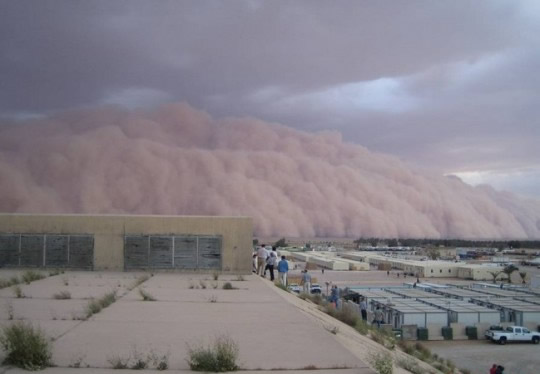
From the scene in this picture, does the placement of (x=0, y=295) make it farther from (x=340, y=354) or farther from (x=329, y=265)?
(x=329, y=265)

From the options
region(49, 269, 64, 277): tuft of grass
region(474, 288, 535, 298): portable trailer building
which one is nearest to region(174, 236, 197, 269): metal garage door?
region(49, 269, 64, 277): tuft of grass

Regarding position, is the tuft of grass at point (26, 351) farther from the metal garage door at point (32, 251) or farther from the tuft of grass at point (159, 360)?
the metal garage door at point (32, 251)

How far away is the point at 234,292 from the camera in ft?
28.5

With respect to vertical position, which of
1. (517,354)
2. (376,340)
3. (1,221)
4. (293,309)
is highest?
(1,221)

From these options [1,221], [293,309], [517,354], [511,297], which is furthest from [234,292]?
[511,297]

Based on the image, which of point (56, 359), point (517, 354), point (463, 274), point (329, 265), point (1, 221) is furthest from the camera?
point (329, 265)

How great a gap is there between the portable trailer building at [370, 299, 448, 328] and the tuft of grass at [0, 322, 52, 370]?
14.9m

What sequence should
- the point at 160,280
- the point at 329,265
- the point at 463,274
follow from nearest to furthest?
the point at 160,280 < the point at 463,274 < the point at 329,265

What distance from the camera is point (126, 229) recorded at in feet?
41.1

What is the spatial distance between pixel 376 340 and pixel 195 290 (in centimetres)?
302

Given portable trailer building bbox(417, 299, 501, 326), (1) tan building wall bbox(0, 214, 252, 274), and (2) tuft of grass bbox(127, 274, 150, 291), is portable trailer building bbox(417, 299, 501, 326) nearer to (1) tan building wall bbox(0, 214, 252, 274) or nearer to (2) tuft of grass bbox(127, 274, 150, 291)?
(1) tan building wall bbox(0, 214, 252, 274)

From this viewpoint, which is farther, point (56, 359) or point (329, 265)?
point (329, 265)

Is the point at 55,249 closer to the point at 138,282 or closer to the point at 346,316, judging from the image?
the point at 138,282

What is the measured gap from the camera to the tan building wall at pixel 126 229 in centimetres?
1248
